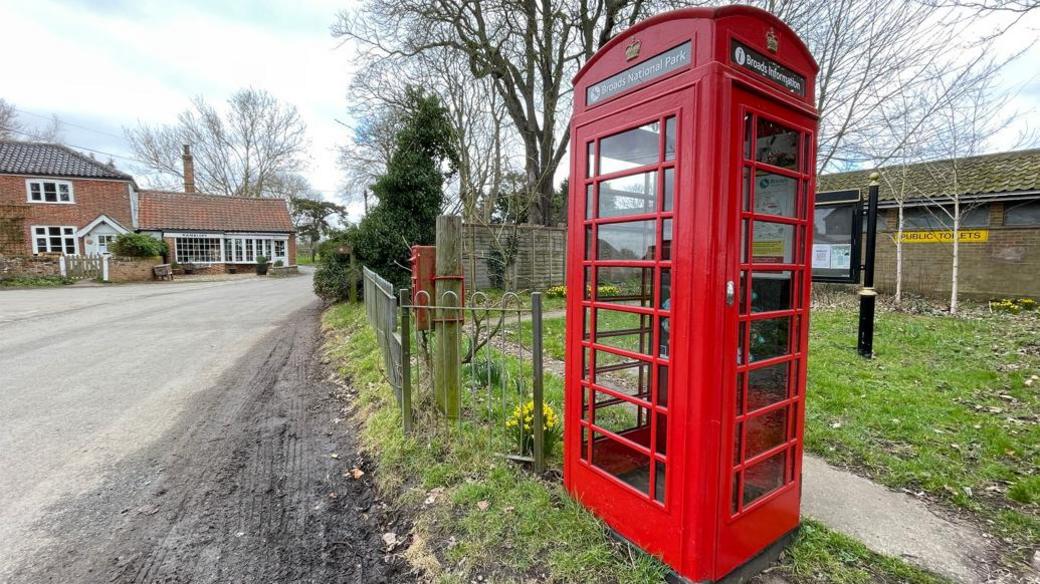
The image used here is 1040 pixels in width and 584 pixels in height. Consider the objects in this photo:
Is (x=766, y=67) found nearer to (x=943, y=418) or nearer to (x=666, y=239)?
(x=666, y=239)

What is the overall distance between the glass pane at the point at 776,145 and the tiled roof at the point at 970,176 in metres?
12.6

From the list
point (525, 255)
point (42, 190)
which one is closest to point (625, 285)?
point (525, 255)

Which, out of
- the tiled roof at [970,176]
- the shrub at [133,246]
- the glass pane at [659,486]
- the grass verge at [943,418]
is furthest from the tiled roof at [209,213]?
the glass pane at [659,486]

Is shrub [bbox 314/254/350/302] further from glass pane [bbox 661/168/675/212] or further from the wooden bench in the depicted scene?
the wooden bench

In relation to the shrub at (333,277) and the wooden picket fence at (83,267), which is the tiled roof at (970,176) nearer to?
the shrub at (333,277)

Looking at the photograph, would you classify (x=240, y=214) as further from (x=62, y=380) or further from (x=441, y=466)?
(x=441, y=466)

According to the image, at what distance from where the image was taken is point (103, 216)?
2580 cm

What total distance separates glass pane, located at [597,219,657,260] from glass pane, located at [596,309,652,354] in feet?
1.13

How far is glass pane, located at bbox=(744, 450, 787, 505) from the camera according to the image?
2.39m

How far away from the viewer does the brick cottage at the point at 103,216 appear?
2456cm

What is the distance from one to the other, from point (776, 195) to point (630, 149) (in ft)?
2.68

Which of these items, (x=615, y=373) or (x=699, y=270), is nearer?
(x=699, y=270)


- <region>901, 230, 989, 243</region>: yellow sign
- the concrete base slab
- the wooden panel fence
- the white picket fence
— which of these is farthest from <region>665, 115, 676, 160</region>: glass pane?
the white picket fence

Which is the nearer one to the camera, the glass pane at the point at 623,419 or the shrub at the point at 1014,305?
the glass pane at the point at 623,419
